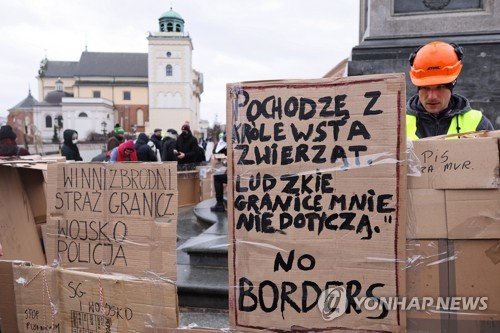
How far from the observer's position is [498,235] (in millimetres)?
1838

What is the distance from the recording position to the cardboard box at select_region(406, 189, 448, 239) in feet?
6.16

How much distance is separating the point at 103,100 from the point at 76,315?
7683 centimetres

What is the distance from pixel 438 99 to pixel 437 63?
0.75 feet

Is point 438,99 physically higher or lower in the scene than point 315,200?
higher

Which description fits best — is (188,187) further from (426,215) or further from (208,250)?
(426,215)

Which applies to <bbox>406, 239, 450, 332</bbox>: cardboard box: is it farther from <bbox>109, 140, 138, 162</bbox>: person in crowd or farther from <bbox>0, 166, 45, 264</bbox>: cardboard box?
<bbox>109, 140, 138, 162</bbox>: person in crowd

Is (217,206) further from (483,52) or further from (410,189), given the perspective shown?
(410,189)

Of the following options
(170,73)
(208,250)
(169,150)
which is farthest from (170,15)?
(208,250)

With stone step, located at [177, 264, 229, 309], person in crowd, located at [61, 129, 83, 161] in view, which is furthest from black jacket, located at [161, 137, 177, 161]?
stone step, located at [177, 264, 229, 309]

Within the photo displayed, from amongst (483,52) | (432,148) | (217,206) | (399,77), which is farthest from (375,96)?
(217,206)

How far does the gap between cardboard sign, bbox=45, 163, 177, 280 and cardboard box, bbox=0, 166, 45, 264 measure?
0.47 m

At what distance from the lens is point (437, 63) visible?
2.32m

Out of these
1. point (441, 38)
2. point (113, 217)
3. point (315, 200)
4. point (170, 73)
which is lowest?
point (113, 217)

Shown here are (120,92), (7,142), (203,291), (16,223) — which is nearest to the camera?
(16,223)
